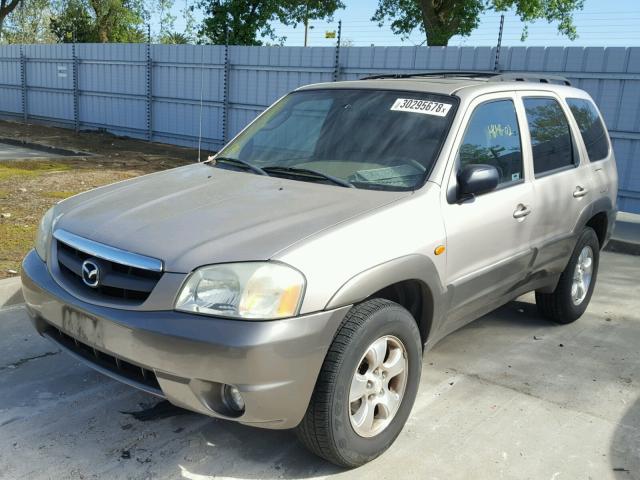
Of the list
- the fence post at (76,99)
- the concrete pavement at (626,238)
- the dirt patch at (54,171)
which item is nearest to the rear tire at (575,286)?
the concrete pavement at (626,238)

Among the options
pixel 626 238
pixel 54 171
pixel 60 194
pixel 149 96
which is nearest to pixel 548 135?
pixel 626 238

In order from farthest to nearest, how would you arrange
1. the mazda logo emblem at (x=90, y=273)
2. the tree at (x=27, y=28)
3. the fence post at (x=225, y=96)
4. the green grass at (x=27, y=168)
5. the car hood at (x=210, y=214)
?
the tree at (x=27, y=28) < the fence post at (x=225, y=96) < the green grass at (x=27, y=168) < the mazda logo emblem at (x=90, y=273) < the car hood at (x=210, y=214)

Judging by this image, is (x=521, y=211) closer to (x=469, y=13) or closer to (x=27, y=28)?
(x=469, y=13)

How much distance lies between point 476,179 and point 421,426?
135 centimetres

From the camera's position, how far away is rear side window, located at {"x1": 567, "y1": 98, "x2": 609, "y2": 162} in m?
4.91

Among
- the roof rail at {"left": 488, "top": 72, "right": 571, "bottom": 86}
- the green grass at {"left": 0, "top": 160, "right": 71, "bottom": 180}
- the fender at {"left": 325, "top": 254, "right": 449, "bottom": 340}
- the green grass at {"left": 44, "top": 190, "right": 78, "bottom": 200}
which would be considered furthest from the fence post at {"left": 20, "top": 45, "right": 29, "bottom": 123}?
the fender at {"left": 325, "top": 254, "right": 449, "bottom": 340}

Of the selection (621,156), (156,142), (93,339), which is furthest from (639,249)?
(156,142)

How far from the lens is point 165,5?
48.7 meters

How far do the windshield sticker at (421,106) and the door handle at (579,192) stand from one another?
146cm

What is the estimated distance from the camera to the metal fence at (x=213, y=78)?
32.0 ft

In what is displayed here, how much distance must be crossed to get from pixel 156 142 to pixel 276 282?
14.6 meters

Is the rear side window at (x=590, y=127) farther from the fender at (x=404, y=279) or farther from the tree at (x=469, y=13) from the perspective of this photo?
the tree at (x=469, y=13)

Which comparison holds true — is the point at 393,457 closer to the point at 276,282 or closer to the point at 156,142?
the point at 276,282

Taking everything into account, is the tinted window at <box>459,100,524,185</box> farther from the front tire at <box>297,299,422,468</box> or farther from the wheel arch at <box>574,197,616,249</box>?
the front tire at <box>297,299,422,468</box>
